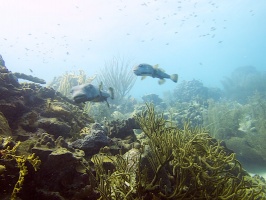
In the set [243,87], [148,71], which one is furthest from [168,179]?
[243,87]

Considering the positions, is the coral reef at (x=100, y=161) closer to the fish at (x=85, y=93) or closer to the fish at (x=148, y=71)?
the fish at (x=85, y=93)

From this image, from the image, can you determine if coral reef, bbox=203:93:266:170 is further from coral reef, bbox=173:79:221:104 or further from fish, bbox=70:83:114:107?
coral reef, bbox=173:79:221:104

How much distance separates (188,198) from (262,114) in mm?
10567

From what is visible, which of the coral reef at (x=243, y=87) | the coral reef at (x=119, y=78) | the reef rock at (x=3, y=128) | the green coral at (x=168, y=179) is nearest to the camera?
the green coral at (x=168, y=179)

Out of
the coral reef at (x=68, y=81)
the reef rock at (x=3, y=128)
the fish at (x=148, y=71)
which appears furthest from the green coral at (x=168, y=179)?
the coral reef at (x=68, y=81)

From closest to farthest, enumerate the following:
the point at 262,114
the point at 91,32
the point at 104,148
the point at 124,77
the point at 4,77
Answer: the point at 104,148 < the point at 4,77 < the point at 262,114 < the point at 124,77 < the point at 91,32

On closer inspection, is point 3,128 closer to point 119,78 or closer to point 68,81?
point 68,81

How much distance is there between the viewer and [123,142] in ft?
15.8

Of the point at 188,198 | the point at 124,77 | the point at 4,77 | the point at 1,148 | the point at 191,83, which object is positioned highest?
the point at 191,83

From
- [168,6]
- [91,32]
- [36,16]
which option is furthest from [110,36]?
[168,6]

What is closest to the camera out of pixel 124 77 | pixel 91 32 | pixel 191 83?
pixel 124 77

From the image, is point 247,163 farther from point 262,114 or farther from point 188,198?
point 188,198

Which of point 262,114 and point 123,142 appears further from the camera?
point 262,114

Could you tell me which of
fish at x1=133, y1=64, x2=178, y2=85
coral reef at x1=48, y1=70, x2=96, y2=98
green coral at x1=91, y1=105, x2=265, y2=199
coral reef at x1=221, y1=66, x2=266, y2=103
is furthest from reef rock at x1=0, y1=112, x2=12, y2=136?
coral reef at x1=221, y1=66, x2=266, y2=103
